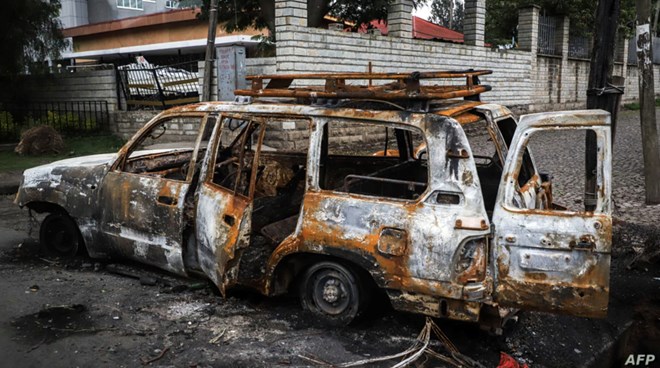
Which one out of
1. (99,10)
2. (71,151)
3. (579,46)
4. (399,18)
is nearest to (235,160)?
(71,151)

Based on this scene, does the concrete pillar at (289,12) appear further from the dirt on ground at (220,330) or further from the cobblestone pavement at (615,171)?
the dirt on ground at (220,330)

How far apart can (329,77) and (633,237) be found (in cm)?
449

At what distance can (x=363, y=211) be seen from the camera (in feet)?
12.9

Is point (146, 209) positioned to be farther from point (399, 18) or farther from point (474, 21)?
point (474, 21)

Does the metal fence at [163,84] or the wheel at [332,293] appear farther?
the metal fence at [163,84]

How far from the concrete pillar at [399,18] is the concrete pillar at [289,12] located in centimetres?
374

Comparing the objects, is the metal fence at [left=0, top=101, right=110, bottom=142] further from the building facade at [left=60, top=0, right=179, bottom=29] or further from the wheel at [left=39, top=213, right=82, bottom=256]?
the building facade at [left=60, top=0, right=179, bottom=29]

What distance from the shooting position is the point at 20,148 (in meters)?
13.4

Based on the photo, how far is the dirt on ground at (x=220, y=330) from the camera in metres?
3.83

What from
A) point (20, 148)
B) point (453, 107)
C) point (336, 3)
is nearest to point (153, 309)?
point (453, 107)

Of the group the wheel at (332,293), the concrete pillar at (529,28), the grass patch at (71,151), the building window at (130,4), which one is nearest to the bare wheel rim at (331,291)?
the wheel at (332,293)

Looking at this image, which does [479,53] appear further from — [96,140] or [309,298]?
[309,298]

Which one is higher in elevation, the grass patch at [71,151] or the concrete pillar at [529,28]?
the concrete pillar at [529,28]

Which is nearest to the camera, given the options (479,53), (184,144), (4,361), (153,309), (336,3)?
(4,361)
